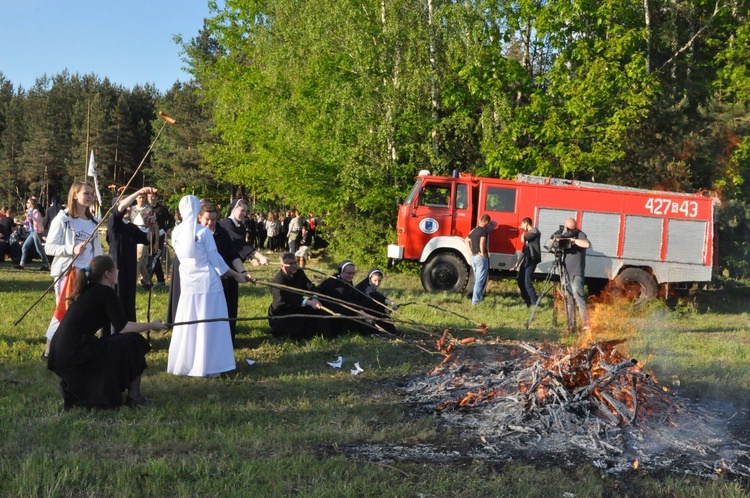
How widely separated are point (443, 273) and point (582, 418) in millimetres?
9345

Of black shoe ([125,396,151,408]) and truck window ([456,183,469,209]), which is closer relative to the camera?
black shoe ([125,396,151,408])

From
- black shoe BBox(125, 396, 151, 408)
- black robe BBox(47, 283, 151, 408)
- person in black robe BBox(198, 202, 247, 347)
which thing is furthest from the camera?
person in black robe BBox(198, 202, 247, 347)

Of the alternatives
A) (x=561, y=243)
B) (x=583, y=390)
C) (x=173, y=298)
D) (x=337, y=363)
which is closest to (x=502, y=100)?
(x=561, y=243)

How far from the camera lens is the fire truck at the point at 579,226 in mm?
14680

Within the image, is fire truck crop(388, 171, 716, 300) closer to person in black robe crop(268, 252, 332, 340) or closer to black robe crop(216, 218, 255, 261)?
person in black robe crop(268, 252, 332, 340)

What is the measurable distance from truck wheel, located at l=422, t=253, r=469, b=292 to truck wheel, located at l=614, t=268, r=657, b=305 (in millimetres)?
3233

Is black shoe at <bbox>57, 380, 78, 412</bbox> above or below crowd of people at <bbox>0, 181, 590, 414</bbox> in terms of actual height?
below

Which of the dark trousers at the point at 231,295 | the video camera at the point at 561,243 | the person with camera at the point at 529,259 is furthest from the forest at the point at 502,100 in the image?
the dark trousers at the point at 231,295

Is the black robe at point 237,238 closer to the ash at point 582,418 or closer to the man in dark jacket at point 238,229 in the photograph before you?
the man in dark jacket at point 238,229

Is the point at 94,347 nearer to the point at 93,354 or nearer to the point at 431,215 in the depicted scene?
the point at 93,354

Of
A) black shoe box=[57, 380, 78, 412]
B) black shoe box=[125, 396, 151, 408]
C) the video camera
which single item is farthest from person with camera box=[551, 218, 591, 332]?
black shoe box=[57, 380, 78, 412]

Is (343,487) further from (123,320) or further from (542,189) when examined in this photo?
(542,189)

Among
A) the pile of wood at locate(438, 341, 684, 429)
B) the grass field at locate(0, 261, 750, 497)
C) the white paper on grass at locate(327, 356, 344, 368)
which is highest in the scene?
the pile of wood at locate(438, 341, 684, 429)

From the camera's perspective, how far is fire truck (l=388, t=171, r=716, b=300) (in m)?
14.7
